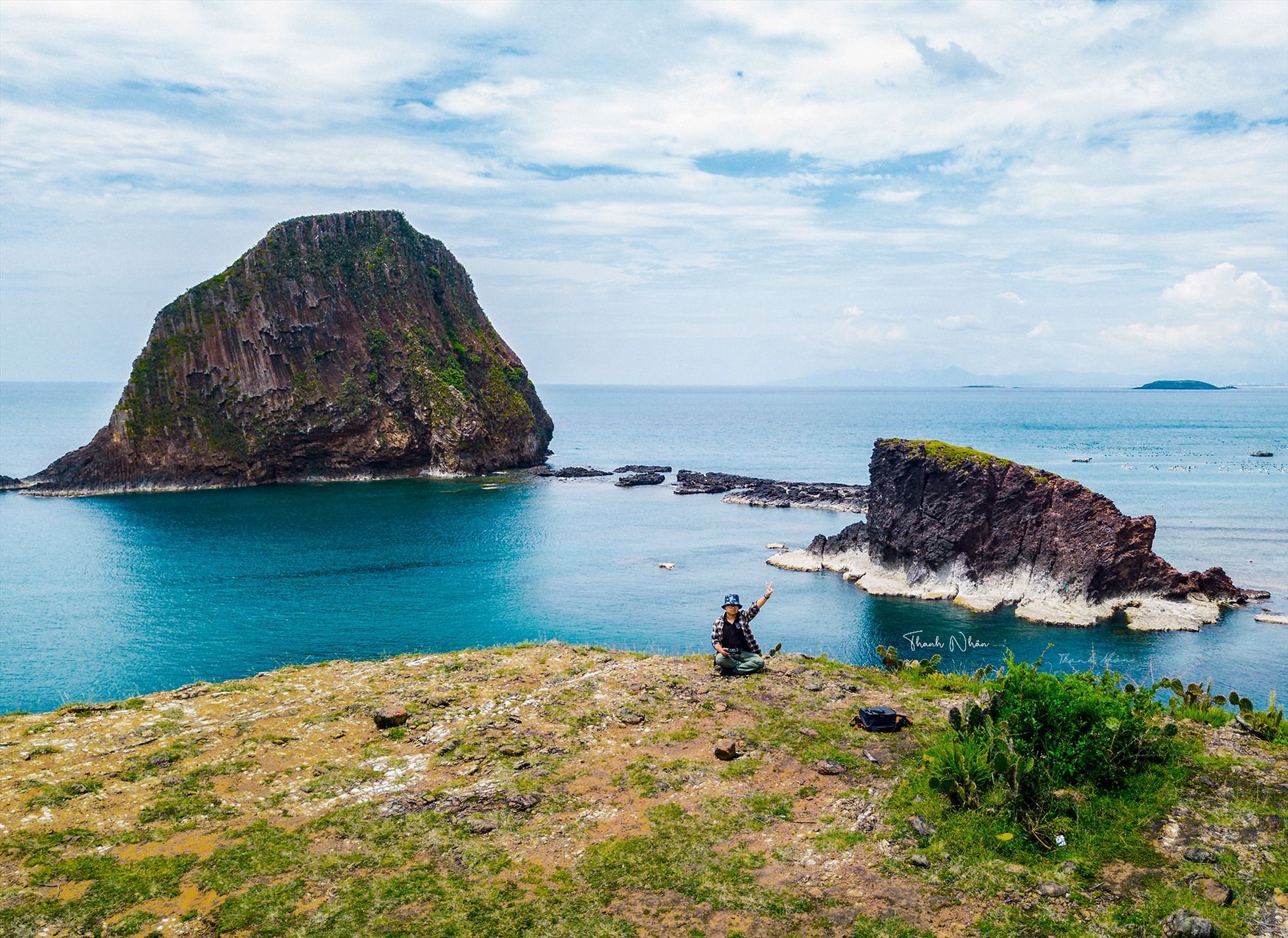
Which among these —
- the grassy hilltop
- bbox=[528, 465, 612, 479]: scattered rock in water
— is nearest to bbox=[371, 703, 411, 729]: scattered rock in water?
the grassy hilltop

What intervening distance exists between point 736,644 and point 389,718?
8.53m

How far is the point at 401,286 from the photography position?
414ft

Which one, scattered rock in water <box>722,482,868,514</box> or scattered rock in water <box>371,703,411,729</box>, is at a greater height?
scattered rock in water <box>371,703,411,729</box>

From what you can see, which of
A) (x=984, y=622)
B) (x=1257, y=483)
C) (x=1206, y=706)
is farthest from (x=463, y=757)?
(x=1257, y=483)

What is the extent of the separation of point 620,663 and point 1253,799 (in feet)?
45.2

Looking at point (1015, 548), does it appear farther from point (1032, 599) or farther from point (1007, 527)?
point (1032, 599)

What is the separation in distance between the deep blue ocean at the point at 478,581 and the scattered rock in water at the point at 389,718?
17.6 m

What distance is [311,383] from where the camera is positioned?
11344cm

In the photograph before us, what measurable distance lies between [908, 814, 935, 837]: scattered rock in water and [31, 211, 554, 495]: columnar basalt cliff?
353ft

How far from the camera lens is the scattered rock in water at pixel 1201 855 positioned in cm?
1173

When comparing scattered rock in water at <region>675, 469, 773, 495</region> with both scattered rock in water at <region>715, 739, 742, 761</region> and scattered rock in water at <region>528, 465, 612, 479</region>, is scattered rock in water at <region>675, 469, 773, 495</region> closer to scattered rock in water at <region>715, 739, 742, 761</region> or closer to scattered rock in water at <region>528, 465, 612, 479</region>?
scattered rock in water at <region>528, 465, 612, 479</region>

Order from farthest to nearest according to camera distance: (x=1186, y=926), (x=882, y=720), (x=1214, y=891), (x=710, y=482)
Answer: (x=710, y=482), (x=882, y=720), (x=1214, y=891), (x=1186, y=926)

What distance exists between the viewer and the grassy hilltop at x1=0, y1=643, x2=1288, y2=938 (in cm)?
1115

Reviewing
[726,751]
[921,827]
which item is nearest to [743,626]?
[726,751]
